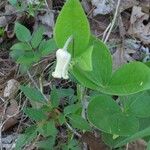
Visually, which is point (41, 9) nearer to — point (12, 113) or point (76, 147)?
point (12, 113)

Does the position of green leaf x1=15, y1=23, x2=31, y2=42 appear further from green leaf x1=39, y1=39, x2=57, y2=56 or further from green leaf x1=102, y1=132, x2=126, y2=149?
green leaf x1=102, y1=132, x2=126, y2=149

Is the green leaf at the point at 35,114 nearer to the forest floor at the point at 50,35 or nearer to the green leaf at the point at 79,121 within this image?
the green leaf at the point at 79,121

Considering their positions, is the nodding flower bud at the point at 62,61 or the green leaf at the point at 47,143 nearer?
the nodding flower bud at the point at 62,61

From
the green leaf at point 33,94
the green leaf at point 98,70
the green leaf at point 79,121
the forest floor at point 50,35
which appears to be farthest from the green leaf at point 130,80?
the forest floor at point 50,35

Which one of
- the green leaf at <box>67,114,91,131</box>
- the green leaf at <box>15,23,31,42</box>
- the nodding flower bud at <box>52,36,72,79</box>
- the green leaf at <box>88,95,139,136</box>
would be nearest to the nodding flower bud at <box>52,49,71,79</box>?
the nodding flower bud at <box>52,36,72,79</box>

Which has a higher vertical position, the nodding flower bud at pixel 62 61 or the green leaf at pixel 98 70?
the nodding flower bud at pixel 62 61

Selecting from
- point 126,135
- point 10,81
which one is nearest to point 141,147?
point 126,135

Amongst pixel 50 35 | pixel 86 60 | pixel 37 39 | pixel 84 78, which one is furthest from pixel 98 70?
pixel 50 35
